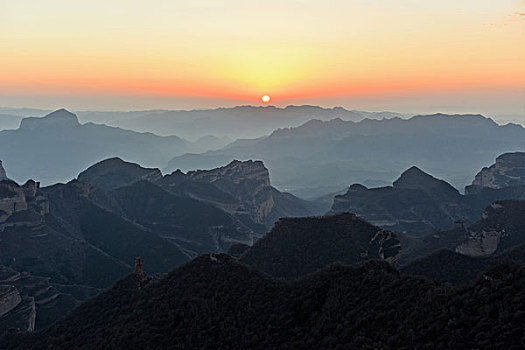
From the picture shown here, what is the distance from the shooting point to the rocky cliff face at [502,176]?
174 m

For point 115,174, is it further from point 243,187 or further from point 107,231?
point 107,231

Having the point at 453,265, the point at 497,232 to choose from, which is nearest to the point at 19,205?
the point at 453,265

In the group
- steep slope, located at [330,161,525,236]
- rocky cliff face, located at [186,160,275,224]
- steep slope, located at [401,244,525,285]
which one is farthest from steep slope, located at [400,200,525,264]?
rocky cliff face, located at [186,160,275,224]

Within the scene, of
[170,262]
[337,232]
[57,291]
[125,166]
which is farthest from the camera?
[125,166]

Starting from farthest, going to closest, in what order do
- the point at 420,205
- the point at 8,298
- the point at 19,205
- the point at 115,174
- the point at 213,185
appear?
the point at 213,185 < the point at 115,174 < the point at 420,205 < the point at 19,205 < the point at 8,298

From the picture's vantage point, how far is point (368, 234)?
2616 inches

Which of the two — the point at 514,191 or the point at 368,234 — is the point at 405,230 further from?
the point at 368,234

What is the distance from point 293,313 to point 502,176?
554 ft

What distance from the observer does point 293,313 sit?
32.3 m

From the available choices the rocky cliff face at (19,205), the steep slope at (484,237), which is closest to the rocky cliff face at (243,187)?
the rocky cliff face at (19,205)

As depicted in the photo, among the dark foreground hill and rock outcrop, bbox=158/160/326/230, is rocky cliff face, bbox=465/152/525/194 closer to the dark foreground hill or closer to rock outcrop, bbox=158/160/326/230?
rock outcrop, bbox=158/160/326/230

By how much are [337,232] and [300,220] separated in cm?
Result: 699

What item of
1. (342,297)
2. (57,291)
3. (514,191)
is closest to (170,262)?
(57,291)

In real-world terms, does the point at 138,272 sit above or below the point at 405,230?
above
